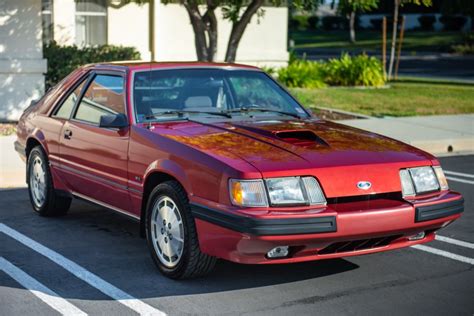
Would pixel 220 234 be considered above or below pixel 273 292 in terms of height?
above

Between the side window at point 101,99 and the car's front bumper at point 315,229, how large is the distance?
65.3 inches

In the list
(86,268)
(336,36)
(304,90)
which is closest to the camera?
(86,268)

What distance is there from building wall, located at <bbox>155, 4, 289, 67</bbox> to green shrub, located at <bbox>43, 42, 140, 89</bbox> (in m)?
3.04

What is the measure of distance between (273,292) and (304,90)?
51.7 ft

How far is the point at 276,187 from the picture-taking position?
5.75 meters

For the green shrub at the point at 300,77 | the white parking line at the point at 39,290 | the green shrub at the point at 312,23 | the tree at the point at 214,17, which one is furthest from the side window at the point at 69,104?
the green shrub at the point at 312,23

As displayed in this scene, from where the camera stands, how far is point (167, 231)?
20.8 feet

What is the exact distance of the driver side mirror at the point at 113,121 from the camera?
6898mm

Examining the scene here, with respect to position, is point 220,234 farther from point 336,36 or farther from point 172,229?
point 336,36

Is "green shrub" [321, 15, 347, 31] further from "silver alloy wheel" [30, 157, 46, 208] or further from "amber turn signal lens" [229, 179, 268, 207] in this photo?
"amber turn signal lens" [229, 179, 268, 207]

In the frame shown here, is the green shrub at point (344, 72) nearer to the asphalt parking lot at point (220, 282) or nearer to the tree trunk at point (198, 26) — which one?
the tree trunk at point (198, 26)

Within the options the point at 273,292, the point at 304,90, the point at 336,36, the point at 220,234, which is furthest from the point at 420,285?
the point at 336,36

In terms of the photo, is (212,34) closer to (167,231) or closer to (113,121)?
(113,121)

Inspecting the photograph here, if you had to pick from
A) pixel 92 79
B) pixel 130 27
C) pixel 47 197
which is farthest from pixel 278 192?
pixel 130 27
